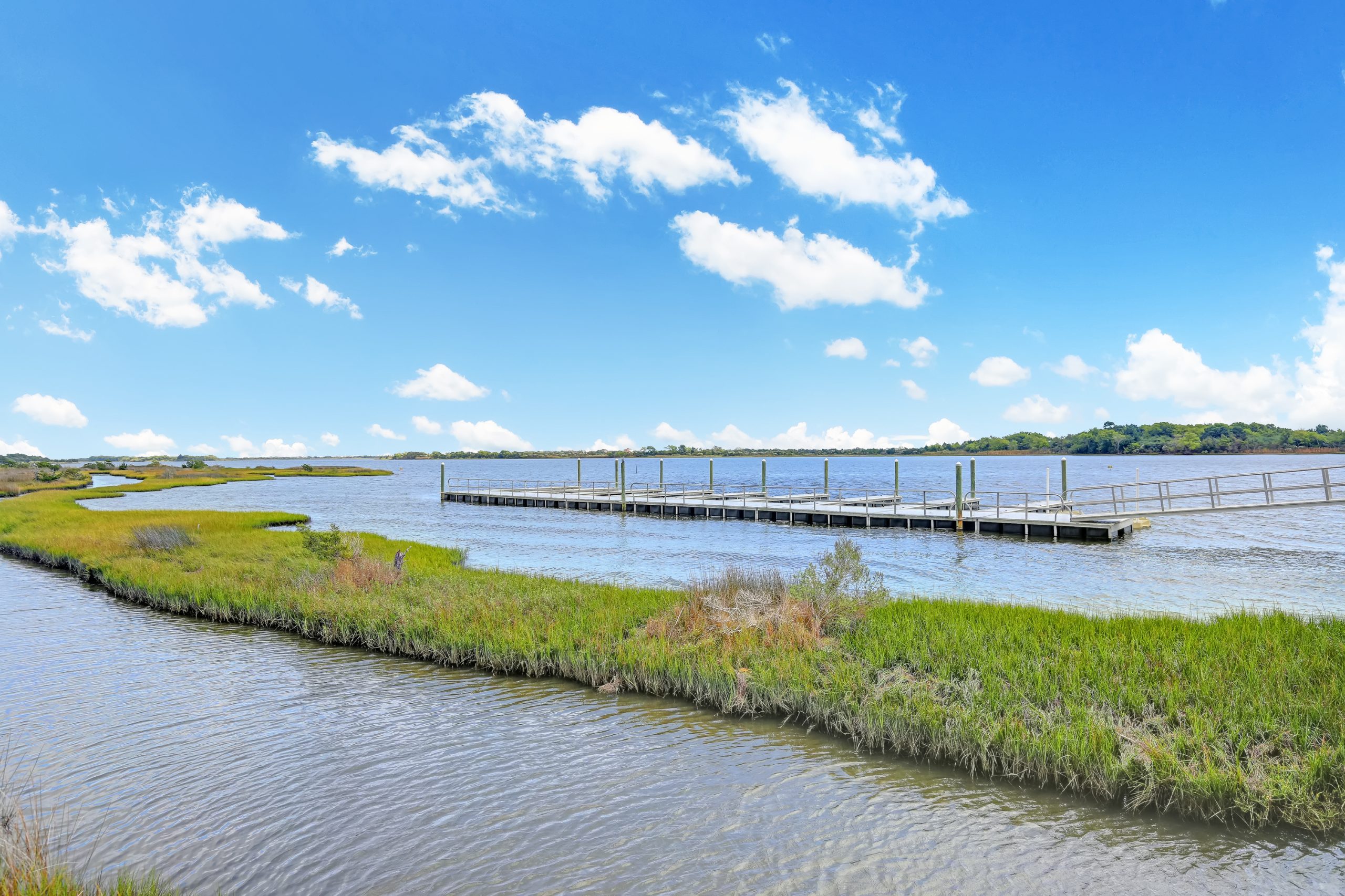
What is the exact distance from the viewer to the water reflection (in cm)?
553

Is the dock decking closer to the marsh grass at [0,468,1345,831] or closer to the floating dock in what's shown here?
the floating dock

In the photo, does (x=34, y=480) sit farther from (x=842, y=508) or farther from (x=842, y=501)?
(x=842, y=508)

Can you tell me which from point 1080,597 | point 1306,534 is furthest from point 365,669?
point 1306,534

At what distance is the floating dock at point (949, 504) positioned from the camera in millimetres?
28797

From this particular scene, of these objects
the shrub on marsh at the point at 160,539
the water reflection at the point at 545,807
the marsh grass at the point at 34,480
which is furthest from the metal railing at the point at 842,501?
the marsh grass at the point at 34,480

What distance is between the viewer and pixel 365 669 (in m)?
11.5

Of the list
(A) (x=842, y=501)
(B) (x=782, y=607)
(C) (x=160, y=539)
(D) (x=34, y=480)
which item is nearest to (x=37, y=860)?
(B) (x=782, y=607)

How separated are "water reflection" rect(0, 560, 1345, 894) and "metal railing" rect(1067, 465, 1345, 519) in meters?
10.9

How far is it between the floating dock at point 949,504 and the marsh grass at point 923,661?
13586 mm

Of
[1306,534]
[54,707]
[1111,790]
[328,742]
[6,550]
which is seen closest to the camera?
[1111,790]

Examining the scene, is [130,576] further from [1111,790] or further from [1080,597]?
[1080,597]

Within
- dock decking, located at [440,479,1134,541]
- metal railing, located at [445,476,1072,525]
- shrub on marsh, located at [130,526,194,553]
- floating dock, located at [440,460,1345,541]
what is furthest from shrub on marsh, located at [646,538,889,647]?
dock decking, located at [440,479,1134,541]

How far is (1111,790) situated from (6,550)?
3459 cm

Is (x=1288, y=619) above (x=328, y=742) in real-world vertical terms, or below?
above
